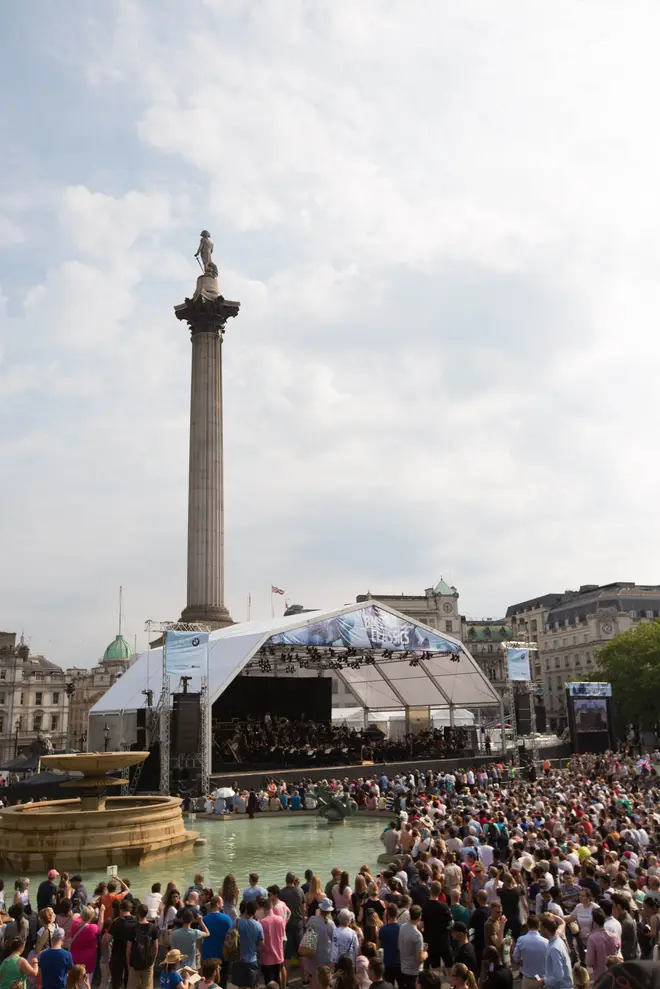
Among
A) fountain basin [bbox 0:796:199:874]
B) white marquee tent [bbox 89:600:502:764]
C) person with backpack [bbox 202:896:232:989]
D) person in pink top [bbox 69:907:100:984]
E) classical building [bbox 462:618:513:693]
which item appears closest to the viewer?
person with backpack [bbox 202:896:232:989]

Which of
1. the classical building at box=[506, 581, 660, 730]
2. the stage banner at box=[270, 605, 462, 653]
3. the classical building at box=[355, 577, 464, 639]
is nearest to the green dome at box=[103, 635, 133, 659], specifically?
the classical building at box=[355, 577, 464, 639]

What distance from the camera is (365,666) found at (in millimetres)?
49438

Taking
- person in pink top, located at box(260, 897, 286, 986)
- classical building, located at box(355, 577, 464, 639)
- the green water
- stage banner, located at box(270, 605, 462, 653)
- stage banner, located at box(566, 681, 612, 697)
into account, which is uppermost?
classical building, located at box(355, 577, 464, 639)

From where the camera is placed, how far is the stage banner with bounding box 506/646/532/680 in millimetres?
38344

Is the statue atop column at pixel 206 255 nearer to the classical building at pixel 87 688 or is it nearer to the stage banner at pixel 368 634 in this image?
the stage banner at pixel 368 634

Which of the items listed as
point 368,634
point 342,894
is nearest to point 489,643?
point 368,634

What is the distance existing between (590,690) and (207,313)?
31732 mm

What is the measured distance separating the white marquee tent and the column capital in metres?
19.7

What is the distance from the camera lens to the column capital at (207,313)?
50531 millimetres

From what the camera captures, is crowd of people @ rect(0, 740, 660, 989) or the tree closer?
crowd of people @ rect(0, 740, 660, 989)

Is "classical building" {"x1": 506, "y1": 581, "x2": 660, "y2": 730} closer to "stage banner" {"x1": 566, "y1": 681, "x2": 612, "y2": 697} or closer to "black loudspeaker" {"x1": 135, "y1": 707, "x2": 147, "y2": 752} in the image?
"stage banner" {"x1": 566, "y1": 681, "x2": 612, "y2": 697}

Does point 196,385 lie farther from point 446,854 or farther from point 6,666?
point 6,666

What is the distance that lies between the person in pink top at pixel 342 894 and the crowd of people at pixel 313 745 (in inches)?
981

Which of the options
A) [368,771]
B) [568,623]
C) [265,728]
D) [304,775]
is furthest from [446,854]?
[568,623]
